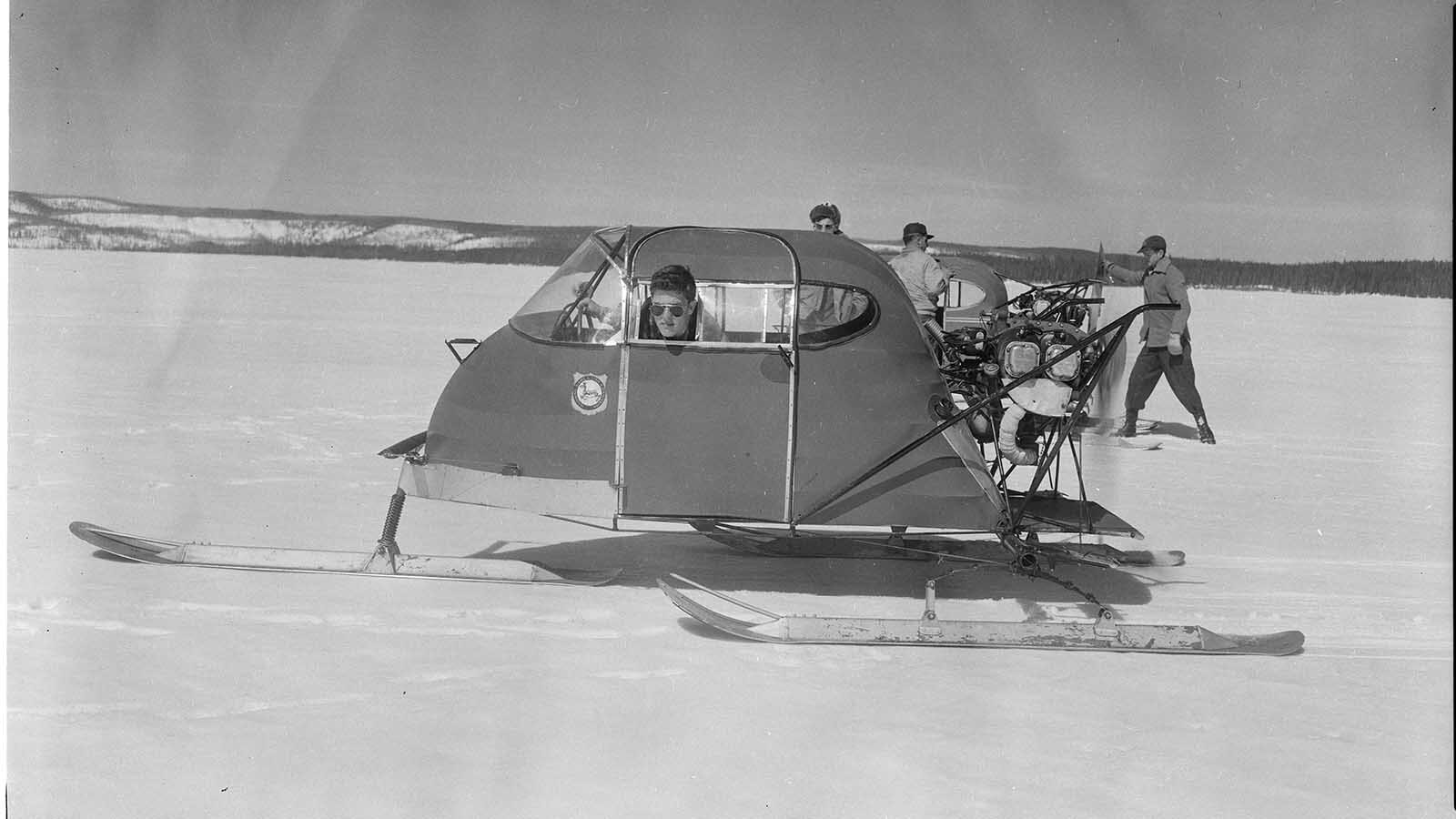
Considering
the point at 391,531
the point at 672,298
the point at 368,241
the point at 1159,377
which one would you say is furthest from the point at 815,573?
the point at 368,241

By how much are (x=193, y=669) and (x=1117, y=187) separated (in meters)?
4.88

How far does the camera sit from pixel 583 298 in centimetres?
696

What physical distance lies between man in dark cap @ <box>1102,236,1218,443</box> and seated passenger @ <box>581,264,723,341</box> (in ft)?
22.5

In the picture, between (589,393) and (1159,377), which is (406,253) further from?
(589,393)

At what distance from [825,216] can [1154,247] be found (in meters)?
4.05

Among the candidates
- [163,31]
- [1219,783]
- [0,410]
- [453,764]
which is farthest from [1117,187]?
[163,31]

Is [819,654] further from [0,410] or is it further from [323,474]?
[323,474]

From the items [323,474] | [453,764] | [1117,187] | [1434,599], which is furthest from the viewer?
[323,474]

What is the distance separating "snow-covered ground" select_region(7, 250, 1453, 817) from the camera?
4812 millimetres

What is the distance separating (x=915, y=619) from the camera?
6.44 meters

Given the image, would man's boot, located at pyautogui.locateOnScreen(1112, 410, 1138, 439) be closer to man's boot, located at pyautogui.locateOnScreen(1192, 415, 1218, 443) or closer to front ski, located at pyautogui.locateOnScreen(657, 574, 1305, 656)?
man's boot, located at pyautogui.locateOnScreen(1192, 415, 1218, 443)

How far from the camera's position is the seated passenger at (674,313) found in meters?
6.62

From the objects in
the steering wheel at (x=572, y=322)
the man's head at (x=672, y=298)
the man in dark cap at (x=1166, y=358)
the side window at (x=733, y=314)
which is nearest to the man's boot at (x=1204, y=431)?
the man in dark cap at (x=1166, y=358)

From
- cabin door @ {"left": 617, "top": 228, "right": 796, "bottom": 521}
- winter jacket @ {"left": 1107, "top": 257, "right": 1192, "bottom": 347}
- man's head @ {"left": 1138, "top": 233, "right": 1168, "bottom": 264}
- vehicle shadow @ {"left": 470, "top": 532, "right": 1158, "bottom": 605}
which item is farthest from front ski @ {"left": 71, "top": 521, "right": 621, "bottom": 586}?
man's head @ {"left": 1138, "top": 233, "right": 1168, "bottom": 264}
